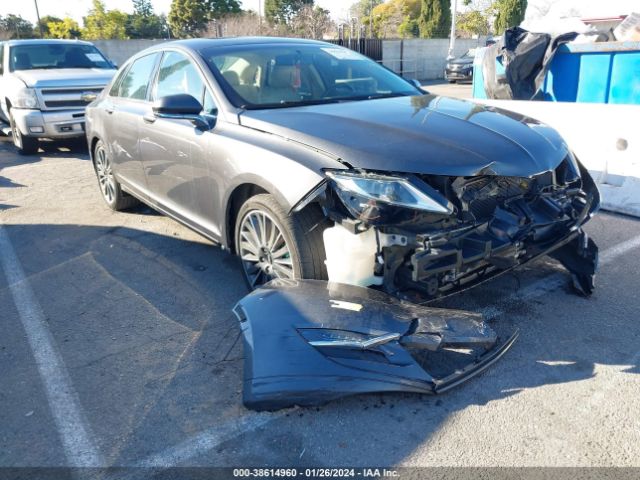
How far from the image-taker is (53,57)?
397 inches

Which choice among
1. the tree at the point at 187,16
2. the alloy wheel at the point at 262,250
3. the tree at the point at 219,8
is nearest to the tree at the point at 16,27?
the tree at the point at 187,16

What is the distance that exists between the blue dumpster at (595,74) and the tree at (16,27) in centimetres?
4284

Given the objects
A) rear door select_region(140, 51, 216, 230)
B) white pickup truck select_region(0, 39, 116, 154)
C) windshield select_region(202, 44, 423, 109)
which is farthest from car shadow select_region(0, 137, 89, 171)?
windshield select_region(202, 44, 423, 109)

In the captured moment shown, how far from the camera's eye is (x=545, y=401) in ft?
8.63

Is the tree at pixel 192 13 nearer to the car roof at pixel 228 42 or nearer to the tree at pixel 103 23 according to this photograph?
the tree at pixel 103 23

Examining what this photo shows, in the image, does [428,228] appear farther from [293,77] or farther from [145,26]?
[145,26]

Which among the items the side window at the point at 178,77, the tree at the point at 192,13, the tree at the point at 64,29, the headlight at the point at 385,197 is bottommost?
the headlight at the point at 385,197

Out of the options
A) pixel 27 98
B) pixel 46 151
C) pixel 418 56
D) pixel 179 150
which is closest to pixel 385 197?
pixel 179 150

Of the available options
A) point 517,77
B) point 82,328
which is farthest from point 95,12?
point 82,328

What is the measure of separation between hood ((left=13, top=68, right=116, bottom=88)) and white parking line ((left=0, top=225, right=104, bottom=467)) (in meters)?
5.69

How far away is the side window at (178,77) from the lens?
396 centimetres

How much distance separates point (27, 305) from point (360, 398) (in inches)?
104

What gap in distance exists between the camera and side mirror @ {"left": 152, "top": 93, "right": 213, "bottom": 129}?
3.68 m

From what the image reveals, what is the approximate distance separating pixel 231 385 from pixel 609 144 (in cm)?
473
